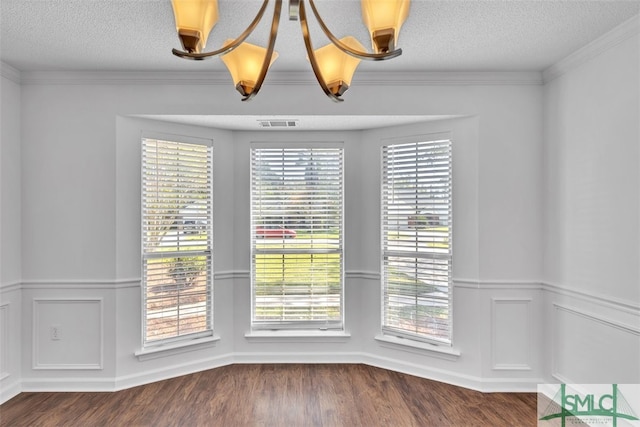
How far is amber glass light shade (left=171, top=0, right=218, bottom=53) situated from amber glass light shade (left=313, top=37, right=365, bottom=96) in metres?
0.54

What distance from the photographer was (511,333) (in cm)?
321

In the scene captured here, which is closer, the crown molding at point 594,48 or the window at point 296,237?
the crown molding at point 594,48

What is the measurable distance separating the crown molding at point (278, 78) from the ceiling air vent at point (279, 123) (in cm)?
32

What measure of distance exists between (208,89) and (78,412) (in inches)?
105

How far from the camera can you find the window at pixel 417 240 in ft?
11.1

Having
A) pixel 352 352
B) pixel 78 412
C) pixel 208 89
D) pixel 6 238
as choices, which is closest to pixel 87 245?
pixel 6 238

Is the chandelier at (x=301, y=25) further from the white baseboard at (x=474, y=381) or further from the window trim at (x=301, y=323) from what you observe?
the white baseboard at (x=474, y=381)

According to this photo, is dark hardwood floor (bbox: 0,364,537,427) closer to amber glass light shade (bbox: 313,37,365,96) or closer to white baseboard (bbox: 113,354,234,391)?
white baseboard (bbox: 113,354,234,391)

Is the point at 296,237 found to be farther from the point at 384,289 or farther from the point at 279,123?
the point at 279,123

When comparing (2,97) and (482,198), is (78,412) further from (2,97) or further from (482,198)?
(482,198)

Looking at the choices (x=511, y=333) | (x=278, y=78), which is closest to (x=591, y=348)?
(x=511, y=333)

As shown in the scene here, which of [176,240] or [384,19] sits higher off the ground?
[384,19]

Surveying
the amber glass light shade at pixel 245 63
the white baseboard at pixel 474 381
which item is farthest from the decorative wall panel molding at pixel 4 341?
the white baseboard at pixel 474 381

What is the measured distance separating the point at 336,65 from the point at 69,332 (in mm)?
3026
